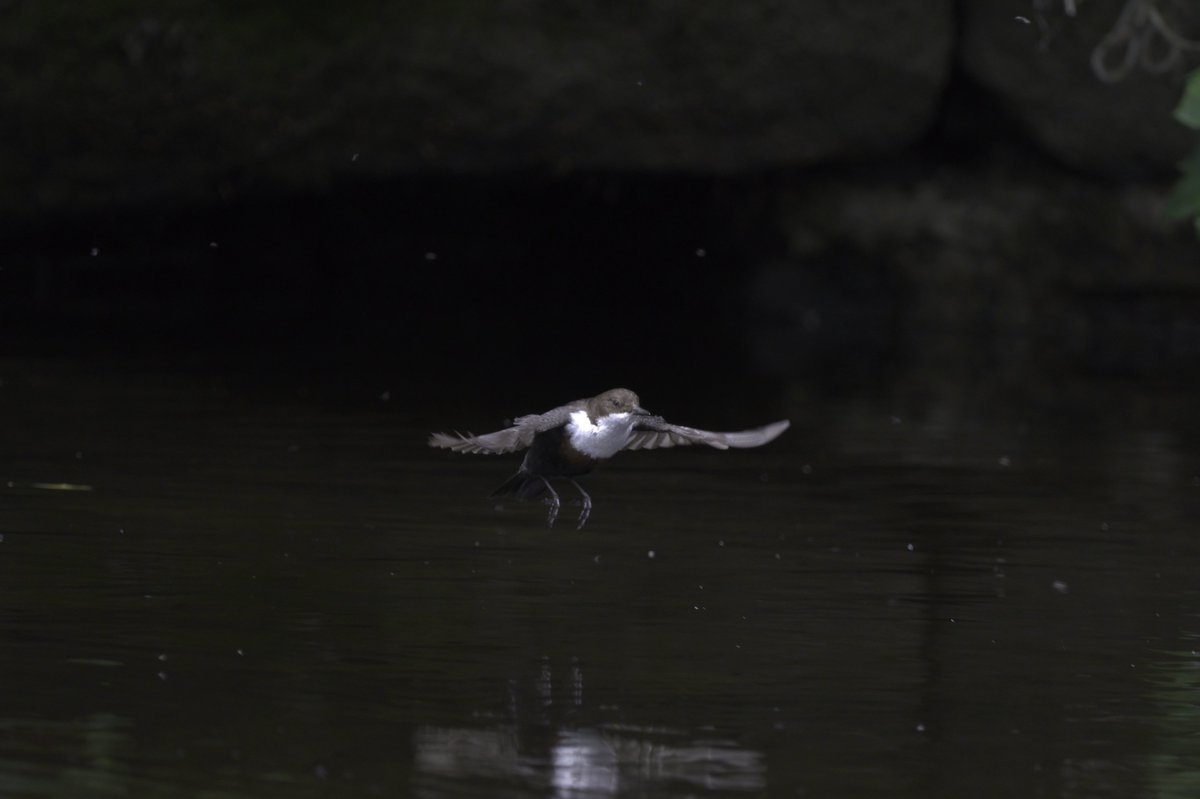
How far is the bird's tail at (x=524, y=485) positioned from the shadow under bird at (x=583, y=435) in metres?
0.12

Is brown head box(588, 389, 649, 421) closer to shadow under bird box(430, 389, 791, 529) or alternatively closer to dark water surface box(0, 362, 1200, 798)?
shadow under bird box(430, 389, 791, 529)

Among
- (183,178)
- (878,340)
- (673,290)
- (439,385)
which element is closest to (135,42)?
(183,178)

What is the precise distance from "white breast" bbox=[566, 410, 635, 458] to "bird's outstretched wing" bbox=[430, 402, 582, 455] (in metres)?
0.03

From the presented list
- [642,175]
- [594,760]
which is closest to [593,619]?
[594,760]

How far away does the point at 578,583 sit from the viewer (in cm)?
600

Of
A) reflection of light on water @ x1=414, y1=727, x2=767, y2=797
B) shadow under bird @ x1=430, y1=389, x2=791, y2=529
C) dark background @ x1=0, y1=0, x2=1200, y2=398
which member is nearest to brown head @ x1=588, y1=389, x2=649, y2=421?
shadow under bird @ x1=430, y1=389, x2=791, y2=529

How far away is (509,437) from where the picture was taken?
17.5 feet

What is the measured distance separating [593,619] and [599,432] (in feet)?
1.53

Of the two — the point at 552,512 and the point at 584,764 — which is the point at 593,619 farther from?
the point at 584,764

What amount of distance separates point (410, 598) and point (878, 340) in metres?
8.67

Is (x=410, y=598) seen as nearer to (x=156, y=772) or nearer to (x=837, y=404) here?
(x=156, y=772)

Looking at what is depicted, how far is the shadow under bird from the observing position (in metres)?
5.34

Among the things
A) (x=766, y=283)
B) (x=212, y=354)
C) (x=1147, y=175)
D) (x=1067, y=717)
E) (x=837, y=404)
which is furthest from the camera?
(x=766, y=283)

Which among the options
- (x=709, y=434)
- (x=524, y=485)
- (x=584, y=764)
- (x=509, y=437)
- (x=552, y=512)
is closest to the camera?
(x=584, y=764)
